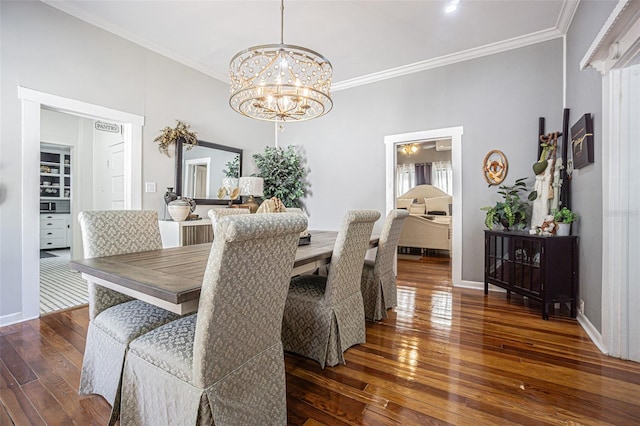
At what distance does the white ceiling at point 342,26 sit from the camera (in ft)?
8.96

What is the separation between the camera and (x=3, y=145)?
243 cm

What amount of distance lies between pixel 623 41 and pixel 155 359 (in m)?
3.07

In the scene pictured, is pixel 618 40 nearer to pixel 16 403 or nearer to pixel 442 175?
pixel 16 403

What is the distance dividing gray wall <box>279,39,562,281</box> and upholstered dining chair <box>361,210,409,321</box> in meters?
1.54

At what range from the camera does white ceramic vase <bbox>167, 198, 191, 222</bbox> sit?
3301 millimetres

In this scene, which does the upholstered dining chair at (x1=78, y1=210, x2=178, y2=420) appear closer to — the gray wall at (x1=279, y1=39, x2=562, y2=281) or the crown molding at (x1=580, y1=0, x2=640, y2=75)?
the crown molding at (x1=580, y1=0, x2=640, y2=75)

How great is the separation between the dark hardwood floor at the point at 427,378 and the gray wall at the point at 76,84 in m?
1.02

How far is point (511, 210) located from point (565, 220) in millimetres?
524

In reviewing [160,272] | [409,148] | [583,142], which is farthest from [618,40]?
[409,148]

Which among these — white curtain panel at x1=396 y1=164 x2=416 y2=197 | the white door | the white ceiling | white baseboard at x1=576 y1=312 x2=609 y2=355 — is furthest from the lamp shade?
white curtain panel at x1=396 y1=164 x2=416 y2=197

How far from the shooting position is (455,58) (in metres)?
3.64

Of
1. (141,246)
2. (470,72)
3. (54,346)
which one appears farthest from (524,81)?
(54,346)

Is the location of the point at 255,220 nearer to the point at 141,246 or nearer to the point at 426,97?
the point at 141,246

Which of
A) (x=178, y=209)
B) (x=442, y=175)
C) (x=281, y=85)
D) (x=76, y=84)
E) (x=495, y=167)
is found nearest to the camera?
(x=281, y=85)
